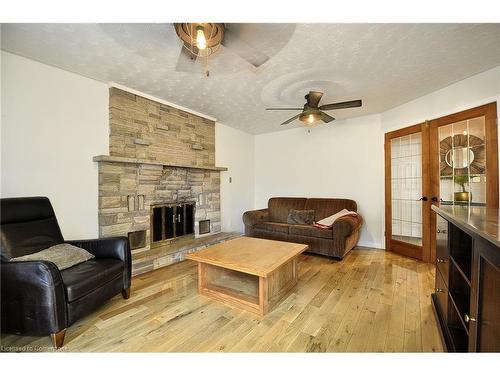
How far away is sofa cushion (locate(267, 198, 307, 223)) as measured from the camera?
414cm

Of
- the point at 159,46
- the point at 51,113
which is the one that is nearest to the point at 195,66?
the point at 159,46

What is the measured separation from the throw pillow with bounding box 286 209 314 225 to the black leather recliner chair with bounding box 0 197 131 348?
8.84 feet

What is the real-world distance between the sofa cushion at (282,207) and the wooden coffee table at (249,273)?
5.79ft

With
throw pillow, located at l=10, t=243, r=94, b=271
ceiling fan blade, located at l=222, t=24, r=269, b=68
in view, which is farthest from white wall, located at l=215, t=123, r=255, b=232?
throw pillow, located at l=10, t=243, r=94, b=271

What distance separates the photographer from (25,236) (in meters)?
1.69

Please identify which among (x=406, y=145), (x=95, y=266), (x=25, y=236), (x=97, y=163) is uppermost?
(x=406, y=145)

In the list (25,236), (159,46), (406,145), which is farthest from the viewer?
(406,145)

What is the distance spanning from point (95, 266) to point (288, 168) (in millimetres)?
3830

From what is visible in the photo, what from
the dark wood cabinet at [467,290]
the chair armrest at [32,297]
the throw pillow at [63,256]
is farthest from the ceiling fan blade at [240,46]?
the throw pillow at [63,256]

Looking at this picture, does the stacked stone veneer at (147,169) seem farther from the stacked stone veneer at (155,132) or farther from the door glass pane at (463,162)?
the door glass pane at (463,162)

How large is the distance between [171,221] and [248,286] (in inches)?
67.8

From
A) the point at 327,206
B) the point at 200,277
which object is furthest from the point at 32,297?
the point at 327,206

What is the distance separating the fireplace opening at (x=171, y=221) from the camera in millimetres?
3033

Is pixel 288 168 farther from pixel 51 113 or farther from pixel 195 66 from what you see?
pixel 51 113
